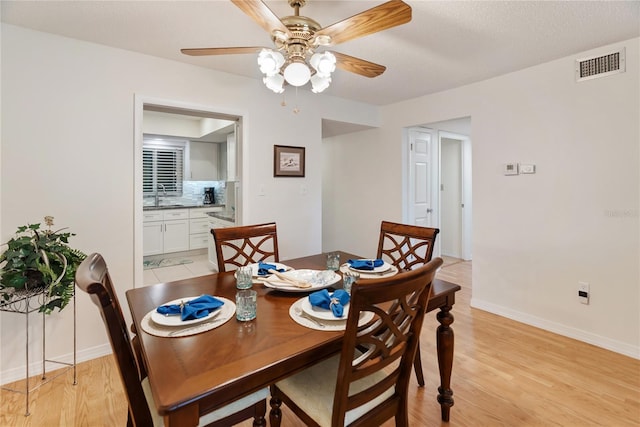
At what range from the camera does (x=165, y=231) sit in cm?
523

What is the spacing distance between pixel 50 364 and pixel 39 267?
0.93 metres

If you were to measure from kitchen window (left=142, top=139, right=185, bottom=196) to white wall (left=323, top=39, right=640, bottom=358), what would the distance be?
4.58 m

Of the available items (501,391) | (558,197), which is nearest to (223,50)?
(501,391)

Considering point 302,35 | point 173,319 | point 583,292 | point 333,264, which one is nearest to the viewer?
point 173,319

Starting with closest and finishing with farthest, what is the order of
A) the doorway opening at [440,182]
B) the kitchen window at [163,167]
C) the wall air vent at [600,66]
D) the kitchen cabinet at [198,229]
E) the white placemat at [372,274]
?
the white placemat at [372,274] < the wall air vent at [600,66] < the doorway opening at [440,182] < the kitchen cabinet at [198,229] < the kitchen window at [163,167]

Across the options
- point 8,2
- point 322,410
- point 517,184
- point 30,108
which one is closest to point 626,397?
point 517,184

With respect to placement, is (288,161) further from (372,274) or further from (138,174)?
(372,274)

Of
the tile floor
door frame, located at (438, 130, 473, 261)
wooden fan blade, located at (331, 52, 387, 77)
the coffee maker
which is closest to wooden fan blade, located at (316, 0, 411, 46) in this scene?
wooden fan blade, located at (331, 52, 387, 77)

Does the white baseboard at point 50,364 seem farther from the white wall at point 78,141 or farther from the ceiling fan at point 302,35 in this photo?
the ceiling fan at point 302,35

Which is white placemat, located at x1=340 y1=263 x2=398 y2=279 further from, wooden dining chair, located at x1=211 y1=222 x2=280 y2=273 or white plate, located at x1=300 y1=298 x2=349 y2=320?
wooden dining chair, located at x1=211 y1=222 x2=280 y2=273

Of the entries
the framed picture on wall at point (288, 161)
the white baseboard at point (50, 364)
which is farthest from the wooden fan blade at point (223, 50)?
the white baseboard at point (50, 364)

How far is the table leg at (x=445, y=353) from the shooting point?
160cm

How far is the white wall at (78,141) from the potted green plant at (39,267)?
37 cm

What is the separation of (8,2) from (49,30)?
0.96 feet
